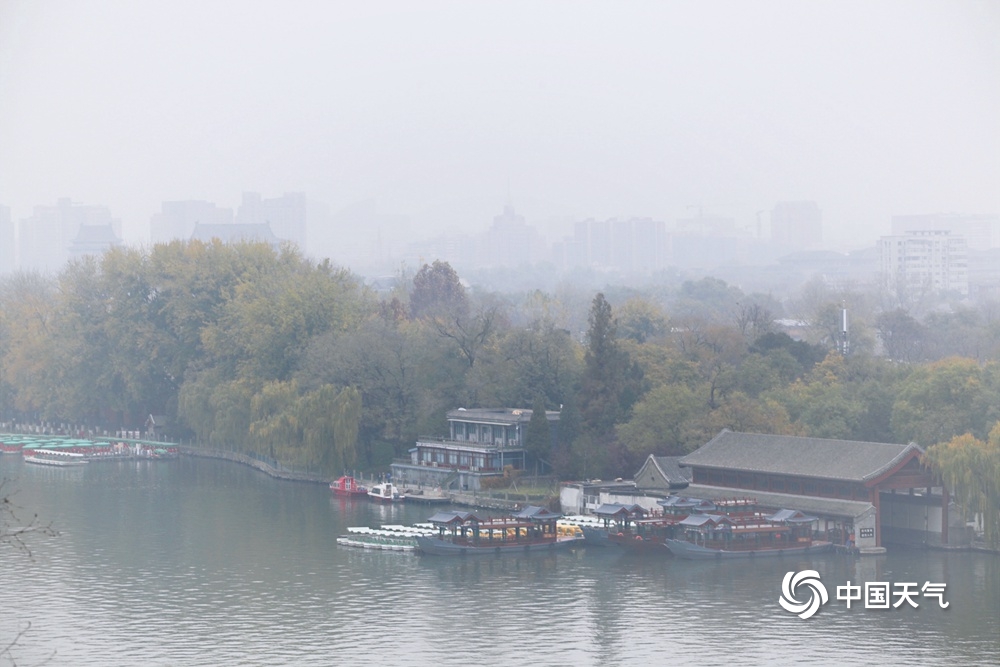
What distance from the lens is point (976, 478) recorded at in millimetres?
23875

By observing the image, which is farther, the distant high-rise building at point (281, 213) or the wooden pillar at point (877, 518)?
the distant high-rise building at point (281, 213)

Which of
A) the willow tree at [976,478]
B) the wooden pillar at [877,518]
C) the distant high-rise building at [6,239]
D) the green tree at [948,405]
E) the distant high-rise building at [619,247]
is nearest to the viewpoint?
the willow tree at [976,478]

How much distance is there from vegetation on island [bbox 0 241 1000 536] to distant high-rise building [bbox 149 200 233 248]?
120m

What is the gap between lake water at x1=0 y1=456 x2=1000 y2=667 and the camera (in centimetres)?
1845

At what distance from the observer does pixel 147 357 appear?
46.1 metres

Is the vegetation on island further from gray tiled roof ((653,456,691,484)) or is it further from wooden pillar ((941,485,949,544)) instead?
gray tiled roof ((653,456,691,484))

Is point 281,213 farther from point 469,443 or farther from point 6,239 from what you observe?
point 469,443

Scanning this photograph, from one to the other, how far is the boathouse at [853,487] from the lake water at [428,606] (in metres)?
0.68

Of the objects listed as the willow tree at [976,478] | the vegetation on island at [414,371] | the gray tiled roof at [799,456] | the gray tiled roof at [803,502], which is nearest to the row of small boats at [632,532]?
the gray tiled roof at [803,502]

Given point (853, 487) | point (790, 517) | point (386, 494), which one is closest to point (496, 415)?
point (386, 494)

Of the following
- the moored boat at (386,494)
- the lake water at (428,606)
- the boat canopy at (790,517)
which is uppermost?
the moored boat at (386,494)

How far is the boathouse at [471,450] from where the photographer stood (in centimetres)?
3303

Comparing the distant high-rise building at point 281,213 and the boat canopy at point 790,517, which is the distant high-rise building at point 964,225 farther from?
the boat canopy at point 790,517

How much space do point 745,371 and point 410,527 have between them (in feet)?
30.7
